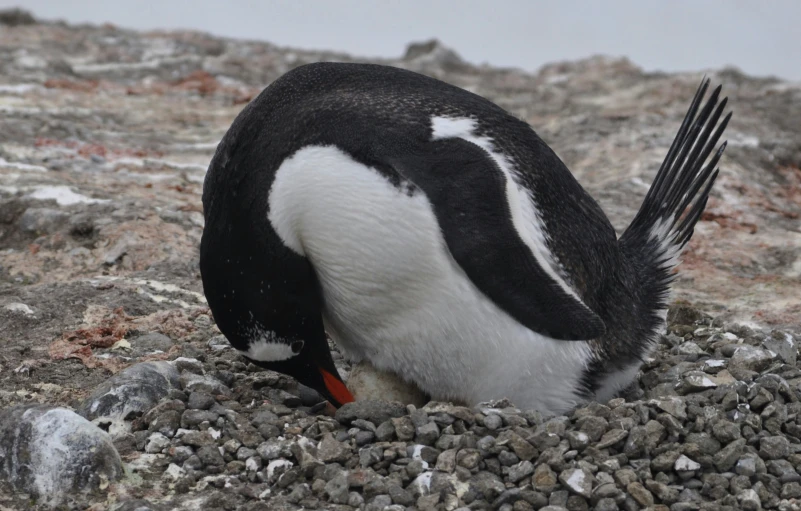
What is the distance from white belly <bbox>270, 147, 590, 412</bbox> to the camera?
2680 millimetres

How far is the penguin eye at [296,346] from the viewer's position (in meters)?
2.90

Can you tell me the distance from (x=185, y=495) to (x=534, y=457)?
0.81 m

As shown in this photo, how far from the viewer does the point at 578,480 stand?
7.91 ft

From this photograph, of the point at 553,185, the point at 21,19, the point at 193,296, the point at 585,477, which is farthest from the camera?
the point at 21,19

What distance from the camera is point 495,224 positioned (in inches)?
106

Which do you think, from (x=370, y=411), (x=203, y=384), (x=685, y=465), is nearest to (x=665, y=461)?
A: (x=685, y=465)

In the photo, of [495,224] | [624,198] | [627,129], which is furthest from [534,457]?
[627,129]

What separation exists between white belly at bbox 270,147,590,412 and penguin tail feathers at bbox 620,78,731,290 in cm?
55

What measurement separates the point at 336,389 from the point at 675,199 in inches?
48.6

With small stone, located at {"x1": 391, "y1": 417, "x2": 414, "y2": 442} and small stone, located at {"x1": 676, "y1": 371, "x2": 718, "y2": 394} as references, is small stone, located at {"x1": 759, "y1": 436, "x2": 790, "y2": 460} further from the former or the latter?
small stone, located at {"x1": 391, "y1": 417, "x2": 414, "y2": 442}

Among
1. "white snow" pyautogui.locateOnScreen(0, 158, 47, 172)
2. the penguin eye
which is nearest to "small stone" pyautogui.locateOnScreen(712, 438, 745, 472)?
the penguin eye

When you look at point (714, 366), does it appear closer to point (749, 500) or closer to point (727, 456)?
point (727, 456)

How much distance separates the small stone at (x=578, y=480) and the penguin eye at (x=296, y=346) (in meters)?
0.84

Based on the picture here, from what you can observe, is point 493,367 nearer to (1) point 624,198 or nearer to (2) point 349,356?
(2) point 349,356
